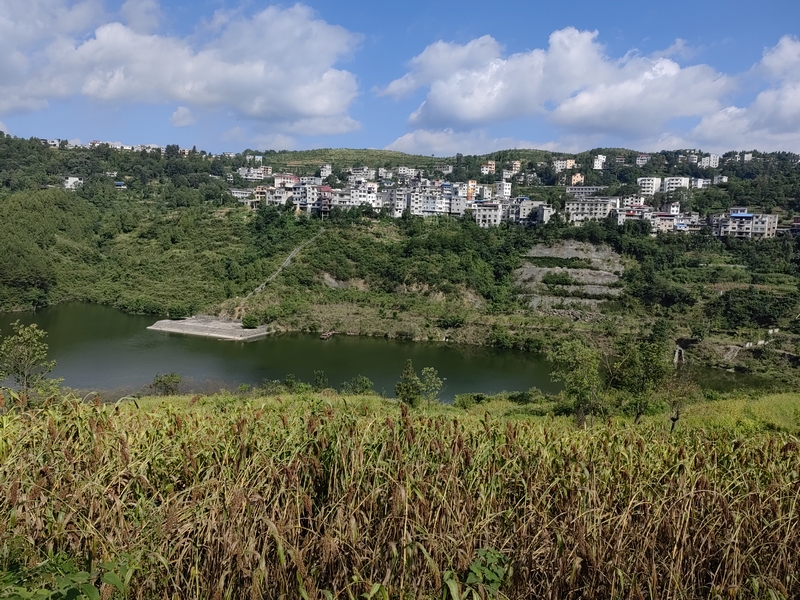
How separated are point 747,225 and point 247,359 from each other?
2463cm

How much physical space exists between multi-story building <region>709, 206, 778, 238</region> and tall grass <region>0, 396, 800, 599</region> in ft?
95.0

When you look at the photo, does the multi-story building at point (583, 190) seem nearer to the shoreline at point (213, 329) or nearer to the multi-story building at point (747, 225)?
the multi-story building at point (747, 225)

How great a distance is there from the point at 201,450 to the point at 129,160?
5004 cm

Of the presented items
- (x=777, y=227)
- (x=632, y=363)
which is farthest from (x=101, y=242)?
(x=777, y=227)

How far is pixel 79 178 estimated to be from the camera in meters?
40.8

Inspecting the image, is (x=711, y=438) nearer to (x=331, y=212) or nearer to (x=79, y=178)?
(x=331, y=212)

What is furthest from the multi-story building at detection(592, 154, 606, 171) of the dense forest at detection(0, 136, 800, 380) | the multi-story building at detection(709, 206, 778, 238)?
the multi-story building at detection(709, 206, 778, 238)

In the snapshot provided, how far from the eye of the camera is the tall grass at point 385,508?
1720mm

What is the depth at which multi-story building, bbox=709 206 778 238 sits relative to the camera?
26.5 meters

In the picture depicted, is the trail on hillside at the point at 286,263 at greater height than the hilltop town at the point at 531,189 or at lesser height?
lesser

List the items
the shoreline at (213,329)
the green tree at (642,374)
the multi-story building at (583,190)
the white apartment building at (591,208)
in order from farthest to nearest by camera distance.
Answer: the multi-story building at (583,190), the white apartment building at (591,208), the shoreline at (213,329), the green tree at (642,374)

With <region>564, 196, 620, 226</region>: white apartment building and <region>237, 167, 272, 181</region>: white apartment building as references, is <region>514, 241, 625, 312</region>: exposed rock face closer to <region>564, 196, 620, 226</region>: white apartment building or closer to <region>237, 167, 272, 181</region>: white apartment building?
<region>564, 196, 620, 226</region>: white apartment building

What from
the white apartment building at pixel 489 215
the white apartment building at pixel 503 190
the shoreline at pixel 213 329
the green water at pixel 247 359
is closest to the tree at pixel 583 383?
the green water at pixel 247 359

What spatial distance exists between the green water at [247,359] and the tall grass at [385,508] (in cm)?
1219
